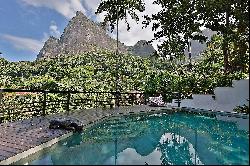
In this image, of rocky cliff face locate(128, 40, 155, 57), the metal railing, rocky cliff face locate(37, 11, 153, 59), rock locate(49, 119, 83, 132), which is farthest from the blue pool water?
rocky cliff face locate(128, 40, 155, 57)

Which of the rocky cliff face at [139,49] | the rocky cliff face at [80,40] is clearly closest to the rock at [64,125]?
the rocky cliff face at [80,40]

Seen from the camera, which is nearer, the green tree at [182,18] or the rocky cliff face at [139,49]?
the green tree at [182,18]

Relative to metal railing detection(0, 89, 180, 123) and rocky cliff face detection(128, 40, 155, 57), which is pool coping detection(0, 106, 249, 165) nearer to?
metal railing detection(0, 89, 180, 123)

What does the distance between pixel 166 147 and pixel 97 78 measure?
42391 mm

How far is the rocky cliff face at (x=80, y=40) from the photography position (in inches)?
6467

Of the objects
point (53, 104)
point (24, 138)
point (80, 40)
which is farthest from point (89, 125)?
point (80, 40)

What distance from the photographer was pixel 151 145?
34.4 ft

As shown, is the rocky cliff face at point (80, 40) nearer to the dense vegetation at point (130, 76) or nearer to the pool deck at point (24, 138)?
the dense vegetation at point (130, 76)

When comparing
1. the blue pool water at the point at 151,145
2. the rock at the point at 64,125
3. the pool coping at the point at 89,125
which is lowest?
the blue pool water at the point at 151,145

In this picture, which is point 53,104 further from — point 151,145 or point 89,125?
point 151,145

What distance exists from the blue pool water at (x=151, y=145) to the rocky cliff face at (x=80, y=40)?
143 meters

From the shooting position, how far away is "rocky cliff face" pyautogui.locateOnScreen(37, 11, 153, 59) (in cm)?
16425

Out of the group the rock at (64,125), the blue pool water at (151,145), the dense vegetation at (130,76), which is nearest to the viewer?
the blue pool water at (151,145)

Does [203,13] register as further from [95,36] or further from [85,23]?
[85,23]
